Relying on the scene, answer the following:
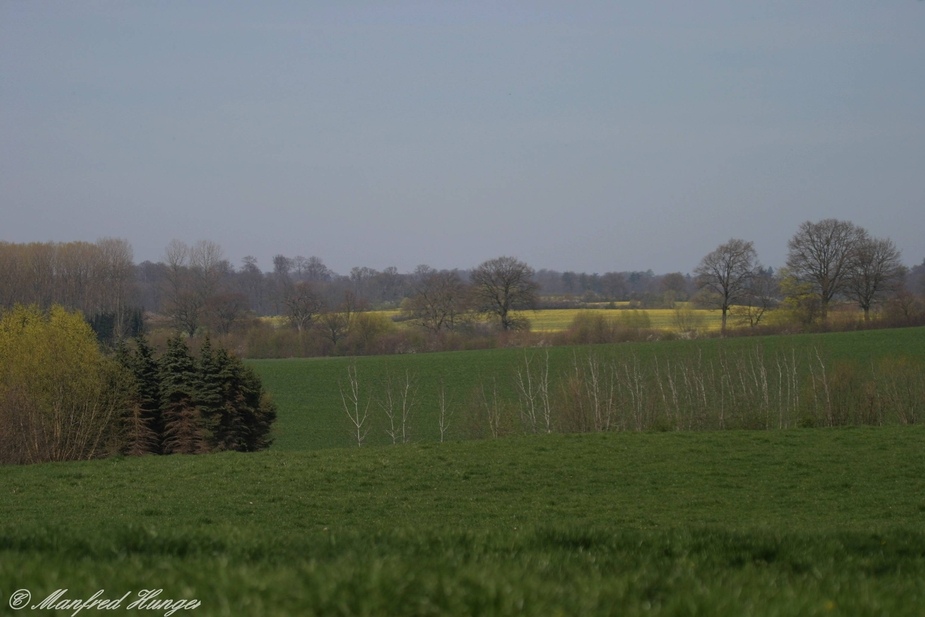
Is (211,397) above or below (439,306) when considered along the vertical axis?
below

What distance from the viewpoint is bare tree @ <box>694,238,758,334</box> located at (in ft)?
242

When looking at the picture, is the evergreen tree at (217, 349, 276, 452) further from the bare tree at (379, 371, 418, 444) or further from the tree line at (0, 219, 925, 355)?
the tree line at (0, 219, 925, 355)

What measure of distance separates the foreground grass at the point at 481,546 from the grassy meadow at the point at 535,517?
2cm

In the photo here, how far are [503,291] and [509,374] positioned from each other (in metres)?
25.8

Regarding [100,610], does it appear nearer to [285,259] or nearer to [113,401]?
[113,401]

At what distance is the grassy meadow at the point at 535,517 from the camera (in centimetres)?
408

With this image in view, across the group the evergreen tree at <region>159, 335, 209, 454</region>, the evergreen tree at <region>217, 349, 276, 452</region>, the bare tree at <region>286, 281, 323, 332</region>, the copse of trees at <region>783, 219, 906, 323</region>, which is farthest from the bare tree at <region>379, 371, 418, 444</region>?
the copse of trees at <region>783, 219, 906, 323</region>

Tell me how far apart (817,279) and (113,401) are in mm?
60704

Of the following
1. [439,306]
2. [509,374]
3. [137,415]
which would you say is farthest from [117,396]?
[439,306]

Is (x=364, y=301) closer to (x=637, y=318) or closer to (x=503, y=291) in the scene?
(x=503, y=291)

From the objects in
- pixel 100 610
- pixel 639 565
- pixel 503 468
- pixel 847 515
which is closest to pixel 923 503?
pixel 847 515

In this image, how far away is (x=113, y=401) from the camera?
102 ft

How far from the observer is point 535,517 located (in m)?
13.6

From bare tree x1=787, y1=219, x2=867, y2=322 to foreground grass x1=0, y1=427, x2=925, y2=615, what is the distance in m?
56.9
